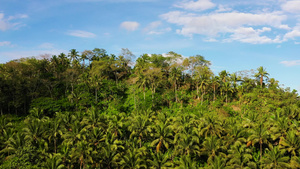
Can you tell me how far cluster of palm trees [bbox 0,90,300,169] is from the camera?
3766 cm

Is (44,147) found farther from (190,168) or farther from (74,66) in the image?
(74,66)

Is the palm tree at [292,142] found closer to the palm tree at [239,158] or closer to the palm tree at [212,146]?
the palm tree at [239,158]

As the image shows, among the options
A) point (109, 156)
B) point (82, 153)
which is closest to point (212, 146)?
point (109, 156)

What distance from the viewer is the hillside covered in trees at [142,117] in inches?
1549

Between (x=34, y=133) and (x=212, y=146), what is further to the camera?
(x=34, y=133)

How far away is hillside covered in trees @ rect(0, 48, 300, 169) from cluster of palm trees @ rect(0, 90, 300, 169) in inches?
8.0

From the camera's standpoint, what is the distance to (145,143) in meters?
50.4

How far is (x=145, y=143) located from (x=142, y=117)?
634 centimetres

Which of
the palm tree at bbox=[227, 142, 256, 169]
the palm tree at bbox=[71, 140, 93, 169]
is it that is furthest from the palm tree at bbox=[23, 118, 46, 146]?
the palm tree at bbox=[227, 142, 256, 169]

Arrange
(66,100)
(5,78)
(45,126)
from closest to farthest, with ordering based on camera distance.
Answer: (45,126)
(5,78)
(66,100)

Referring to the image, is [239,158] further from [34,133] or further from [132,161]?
[34,133]

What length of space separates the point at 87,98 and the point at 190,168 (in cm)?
4596

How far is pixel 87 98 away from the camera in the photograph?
2785 inches

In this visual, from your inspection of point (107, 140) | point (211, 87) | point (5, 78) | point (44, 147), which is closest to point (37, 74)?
point (5, 78)
